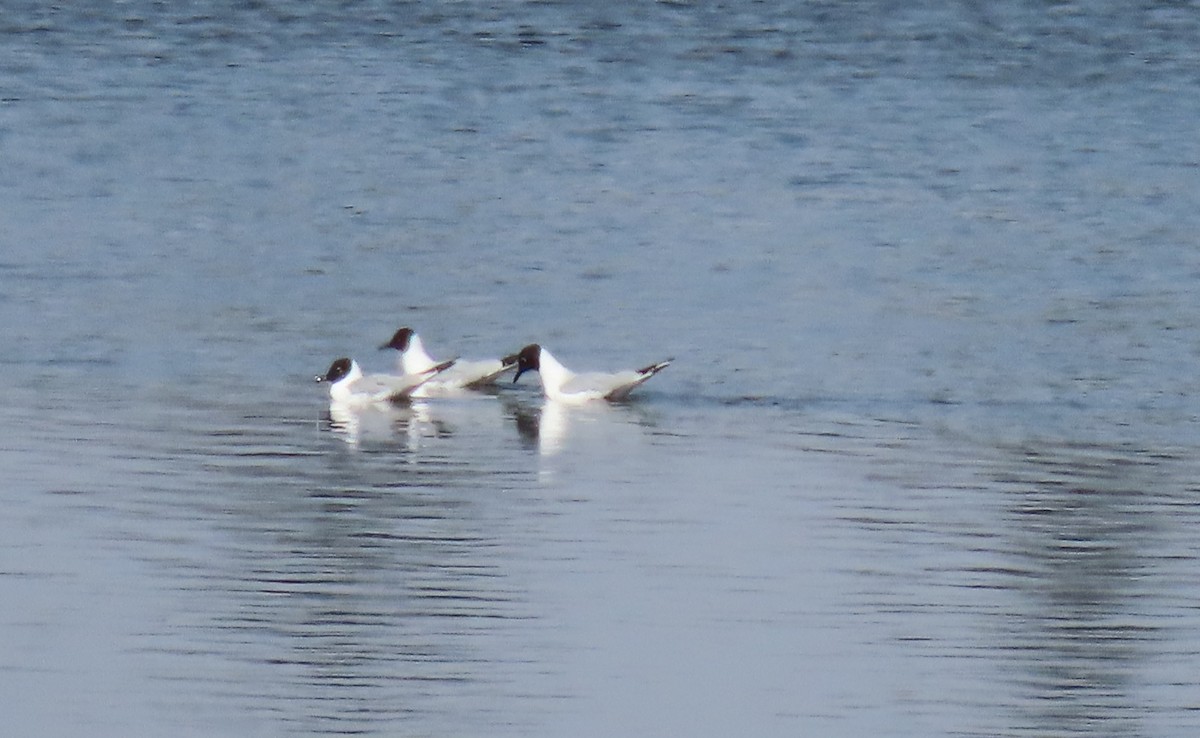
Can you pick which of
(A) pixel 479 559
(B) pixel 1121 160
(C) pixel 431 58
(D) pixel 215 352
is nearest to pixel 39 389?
(D) pixel 215 352

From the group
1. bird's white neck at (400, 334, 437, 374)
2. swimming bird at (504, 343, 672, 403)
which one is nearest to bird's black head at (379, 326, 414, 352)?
bird's white neck at (400, 334, 437, 374)

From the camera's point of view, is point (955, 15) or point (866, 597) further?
point (955, 15)

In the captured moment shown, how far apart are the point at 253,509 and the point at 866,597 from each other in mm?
2743

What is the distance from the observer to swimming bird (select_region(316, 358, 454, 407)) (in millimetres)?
14281

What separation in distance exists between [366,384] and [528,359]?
1166 millimetres

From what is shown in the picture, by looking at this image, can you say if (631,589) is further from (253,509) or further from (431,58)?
(431,58)

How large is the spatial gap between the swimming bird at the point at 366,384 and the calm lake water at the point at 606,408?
0.46 feet

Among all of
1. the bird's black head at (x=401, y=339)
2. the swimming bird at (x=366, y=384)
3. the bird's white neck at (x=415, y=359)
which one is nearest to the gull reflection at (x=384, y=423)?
the swimming bird at (x=366, y=384)

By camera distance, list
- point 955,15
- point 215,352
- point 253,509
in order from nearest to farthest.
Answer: point 253,509 → point 215,352 → point 955,15

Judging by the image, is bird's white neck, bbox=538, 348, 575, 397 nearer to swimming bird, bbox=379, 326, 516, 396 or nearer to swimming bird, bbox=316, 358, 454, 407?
swimming bird, bbox=379, 326, 516, 396

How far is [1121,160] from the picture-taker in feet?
83.9

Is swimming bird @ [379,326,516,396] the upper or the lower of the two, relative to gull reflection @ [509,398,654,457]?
lower

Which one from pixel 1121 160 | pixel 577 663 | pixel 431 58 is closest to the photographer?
pixel 577 663

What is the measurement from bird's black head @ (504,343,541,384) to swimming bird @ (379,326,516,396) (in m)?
0.05
